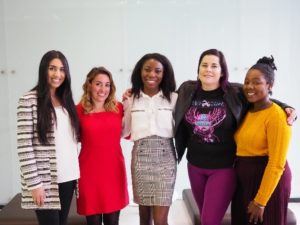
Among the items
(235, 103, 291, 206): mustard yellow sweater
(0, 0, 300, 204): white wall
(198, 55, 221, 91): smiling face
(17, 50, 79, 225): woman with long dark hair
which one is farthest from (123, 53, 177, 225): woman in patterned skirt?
(0, 0, 300, 204): white wall

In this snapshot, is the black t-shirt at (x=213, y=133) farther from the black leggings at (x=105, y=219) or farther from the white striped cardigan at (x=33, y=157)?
the white striped cardigan at (x=33, y=157)

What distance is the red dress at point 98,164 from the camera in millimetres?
1949

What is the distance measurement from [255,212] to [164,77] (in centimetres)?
97

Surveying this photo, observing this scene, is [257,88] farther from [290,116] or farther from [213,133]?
[213,133]

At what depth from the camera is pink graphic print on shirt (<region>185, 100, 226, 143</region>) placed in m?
1.89

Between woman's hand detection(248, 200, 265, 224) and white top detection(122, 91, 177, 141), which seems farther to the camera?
white top detection(122, 91, 177, 141)

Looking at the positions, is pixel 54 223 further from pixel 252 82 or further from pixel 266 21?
pixel 266 21

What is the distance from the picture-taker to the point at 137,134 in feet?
6.61

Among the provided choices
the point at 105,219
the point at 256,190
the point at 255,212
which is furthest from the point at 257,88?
the point at 105,219

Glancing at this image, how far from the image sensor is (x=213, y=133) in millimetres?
1894

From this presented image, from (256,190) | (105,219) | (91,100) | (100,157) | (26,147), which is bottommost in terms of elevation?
Answer: (105,219)

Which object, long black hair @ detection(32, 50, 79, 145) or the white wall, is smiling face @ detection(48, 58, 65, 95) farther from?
the white wall

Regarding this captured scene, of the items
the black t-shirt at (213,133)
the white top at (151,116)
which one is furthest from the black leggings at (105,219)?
the black t-shirt at (213,133)

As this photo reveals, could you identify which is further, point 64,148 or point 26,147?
point 64,148
